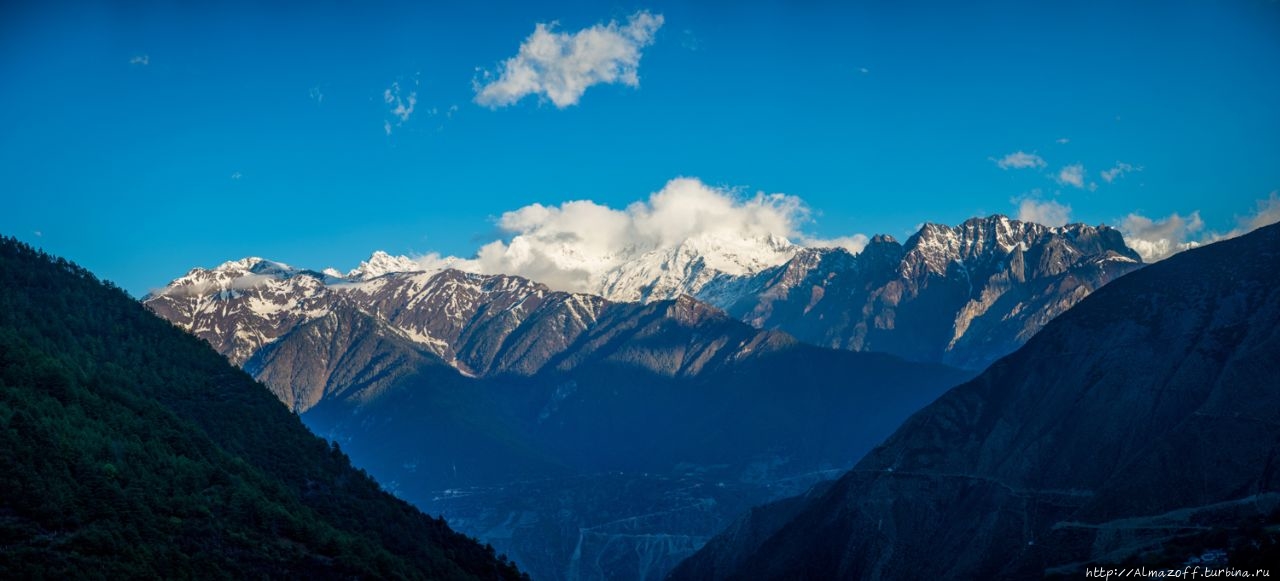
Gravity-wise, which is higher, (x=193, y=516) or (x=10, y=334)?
(x=10, y=334)

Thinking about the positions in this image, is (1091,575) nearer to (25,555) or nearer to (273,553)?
(273,553)

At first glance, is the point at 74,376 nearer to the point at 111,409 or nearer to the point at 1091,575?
the point at 111,409

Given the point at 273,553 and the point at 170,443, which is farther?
the point at 170,443

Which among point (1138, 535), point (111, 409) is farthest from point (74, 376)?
point (1138, 535)

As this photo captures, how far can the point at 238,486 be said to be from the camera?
168 metres

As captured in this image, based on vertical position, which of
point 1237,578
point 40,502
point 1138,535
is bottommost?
point 1237,578

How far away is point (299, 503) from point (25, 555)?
220 ft

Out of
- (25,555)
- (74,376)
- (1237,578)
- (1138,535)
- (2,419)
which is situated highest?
→ (74,376)

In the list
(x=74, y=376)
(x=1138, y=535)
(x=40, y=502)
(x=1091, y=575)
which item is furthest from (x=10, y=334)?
(x=1138, y=535)

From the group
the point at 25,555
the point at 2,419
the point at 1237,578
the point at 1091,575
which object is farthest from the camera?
the point at 1091,575

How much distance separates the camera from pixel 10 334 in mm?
179875

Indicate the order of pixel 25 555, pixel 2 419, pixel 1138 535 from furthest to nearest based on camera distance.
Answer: pixel 1138 535, pixel 2 419, pixel 25 555

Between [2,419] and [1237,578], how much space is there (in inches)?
5961

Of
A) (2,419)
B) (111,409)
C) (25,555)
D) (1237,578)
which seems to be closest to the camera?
(25,555)
